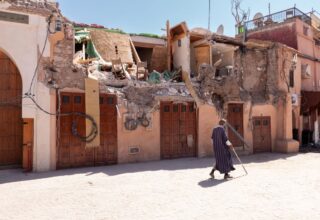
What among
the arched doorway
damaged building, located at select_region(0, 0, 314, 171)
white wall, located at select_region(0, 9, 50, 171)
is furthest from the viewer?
the arched doorway

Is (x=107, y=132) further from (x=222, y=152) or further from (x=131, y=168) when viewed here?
(x=222, y=152)

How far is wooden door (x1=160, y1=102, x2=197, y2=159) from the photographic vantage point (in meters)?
11.5

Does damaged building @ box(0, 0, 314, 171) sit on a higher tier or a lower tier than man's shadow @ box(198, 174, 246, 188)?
higher

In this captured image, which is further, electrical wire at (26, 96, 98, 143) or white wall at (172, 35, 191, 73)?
white wall at (172, 35, 191, 73)

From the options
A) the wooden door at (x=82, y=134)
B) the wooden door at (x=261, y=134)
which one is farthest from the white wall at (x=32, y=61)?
the wooden door at (x=261, y=134)

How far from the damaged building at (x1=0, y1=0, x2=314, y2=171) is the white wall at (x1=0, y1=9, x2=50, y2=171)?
3cm

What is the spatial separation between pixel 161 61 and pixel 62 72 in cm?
589

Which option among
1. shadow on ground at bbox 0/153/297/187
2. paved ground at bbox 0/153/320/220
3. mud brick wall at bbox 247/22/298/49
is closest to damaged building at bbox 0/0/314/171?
shadow on ground at bbox 0/153/297/187

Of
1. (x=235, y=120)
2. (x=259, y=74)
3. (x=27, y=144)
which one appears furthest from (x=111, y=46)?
(x=259, y=74)

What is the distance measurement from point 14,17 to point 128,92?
4261 millimetres

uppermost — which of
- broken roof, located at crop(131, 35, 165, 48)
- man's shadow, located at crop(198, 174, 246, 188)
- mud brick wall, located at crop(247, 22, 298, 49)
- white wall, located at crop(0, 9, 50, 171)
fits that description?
mud brick wall, located at crop(247, 22, 298, 49)

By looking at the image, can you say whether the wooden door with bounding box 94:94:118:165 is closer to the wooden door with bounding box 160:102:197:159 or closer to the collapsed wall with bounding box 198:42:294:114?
the wooden door with bounding box 160:102:197:159

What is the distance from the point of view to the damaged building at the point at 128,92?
9008mm

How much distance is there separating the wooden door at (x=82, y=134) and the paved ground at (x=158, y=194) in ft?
1.84
